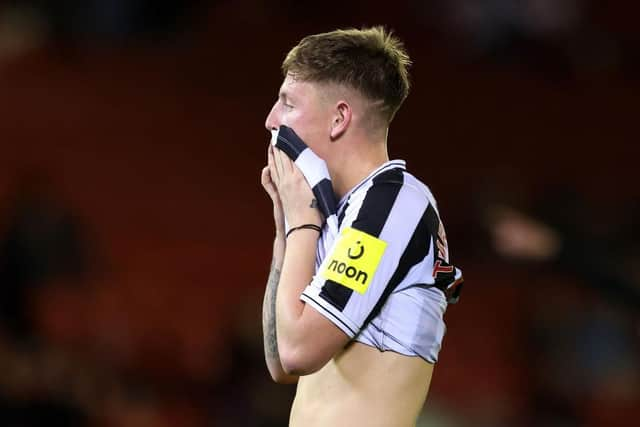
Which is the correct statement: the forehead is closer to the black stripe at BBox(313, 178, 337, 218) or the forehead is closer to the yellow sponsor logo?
the black stripe at BBox(313, 178, 337, 218)

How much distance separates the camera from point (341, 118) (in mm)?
2857

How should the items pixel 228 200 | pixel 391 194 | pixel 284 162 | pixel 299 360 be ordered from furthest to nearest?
pixel 228 200, pixel 284 162, pixel 391 194, pixel 299 360

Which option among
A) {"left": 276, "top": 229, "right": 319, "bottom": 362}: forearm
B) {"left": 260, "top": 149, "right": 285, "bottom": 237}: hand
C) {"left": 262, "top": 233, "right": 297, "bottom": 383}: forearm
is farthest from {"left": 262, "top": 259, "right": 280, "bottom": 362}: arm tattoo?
{"left": 276, "top": 229, "right": 319, "bottom": 362}: forearm

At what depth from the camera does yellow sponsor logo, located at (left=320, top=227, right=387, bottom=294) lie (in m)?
2.65

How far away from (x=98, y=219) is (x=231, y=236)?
0.87 metres

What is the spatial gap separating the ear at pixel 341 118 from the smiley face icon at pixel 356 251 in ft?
1.09

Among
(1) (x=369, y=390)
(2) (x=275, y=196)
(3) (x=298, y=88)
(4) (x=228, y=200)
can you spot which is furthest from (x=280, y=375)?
(4) (x=228, y=200)

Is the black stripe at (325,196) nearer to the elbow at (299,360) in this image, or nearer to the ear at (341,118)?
the ear at (341,118)

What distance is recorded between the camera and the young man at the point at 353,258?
2652 millimetres

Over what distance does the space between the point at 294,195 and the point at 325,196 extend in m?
0.07

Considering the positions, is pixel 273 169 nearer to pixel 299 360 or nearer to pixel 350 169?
pixel 350 169

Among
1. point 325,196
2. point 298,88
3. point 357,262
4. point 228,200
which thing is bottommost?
point 228,200

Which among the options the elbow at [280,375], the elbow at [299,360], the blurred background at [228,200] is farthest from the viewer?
the blurred background at [228,200]

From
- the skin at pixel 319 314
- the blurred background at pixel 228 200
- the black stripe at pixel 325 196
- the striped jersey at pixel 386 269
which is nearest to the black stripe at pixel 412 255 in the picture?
the striped jersey at pixel 386 269
